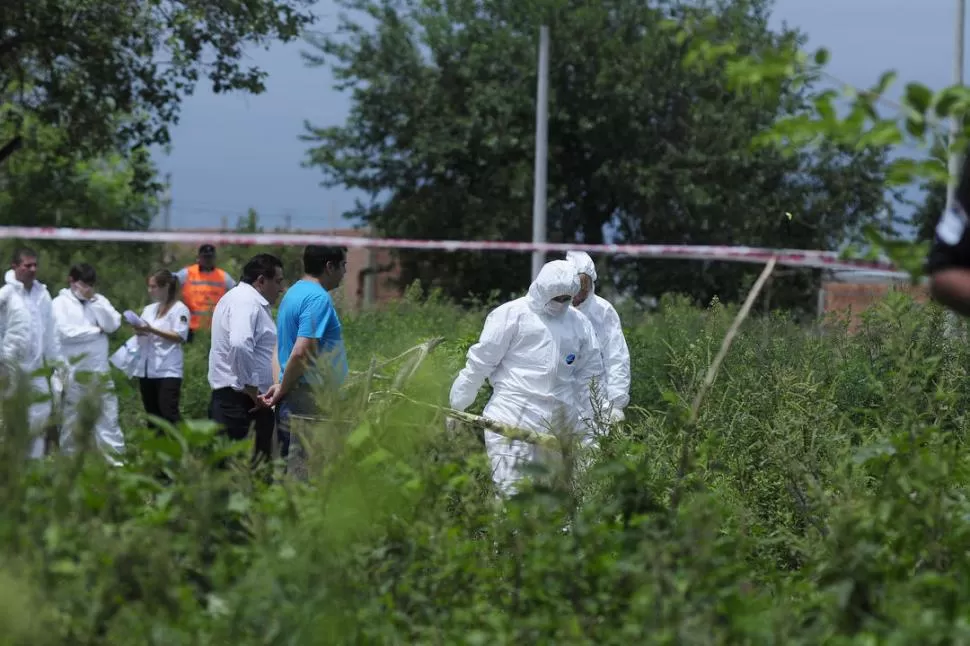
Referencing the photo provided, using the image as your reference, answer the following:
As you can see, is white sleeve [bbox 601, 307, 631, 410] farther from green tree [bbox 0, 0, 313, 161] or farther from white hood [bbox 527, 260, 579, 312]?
green tree [bbox 0, 0, 313, 161]

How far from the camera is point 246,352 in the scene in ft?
29.8

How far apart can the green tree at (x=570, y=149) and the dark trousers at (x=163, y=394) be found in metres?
22.2

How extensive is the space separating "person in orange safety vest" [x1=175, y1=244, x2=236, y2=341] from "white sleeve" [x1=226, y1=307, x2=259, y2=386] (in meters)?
5.07

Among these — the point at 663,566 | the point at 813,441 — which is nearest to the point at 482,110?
the point at 813,441

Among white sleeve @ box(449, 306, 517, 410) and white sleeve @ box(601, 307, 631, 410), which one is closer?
white sleeve @ box(449, 306, 517, 410)

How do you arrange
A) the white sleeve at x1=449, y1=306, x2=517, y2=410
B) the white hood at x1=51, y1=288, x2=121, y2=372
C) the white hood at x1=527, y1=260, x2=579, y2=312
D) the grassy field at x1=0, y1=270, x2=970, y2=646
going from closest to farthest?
the grassy field at x1=0, y1=270, x2=970, y2=646
the white hood at x1=527, y1=260, x2=579, y2=312
the white sleeve at x1=449, y1=306, x2=517, y2=410
the white hood at x1=51, y1=288, x2=121, y2=372

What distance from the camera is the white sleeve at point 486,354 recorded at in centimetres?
786

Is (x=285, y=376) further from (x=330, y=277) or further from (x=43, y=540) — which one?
(x=43, y=540)

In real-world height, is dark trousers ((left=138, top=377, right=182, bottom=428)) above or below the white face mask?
below

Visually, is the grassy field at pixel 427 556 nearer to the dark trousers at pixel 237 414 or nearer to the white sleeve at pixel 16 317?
the dark trousers at pixel 237 414

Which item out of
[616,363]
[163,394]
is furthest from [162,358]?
[616,363]

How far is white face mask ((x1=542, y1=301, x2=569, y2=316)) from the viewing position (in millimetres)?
7906

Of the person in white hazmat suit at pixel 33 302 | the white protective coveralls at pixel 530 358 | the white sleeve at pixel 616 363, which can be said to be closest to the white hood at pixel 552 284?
the white protective coveralls at pixel 530 358

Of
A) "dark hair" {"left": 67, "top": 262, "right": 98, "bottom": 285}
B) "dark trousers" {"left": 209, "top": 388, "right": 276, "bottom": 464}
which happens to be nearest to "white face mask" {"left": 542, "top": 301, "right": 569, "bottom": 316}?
"dark trousers" {"left": 209, "top": 388, "right": 276, "bottom": 464}
